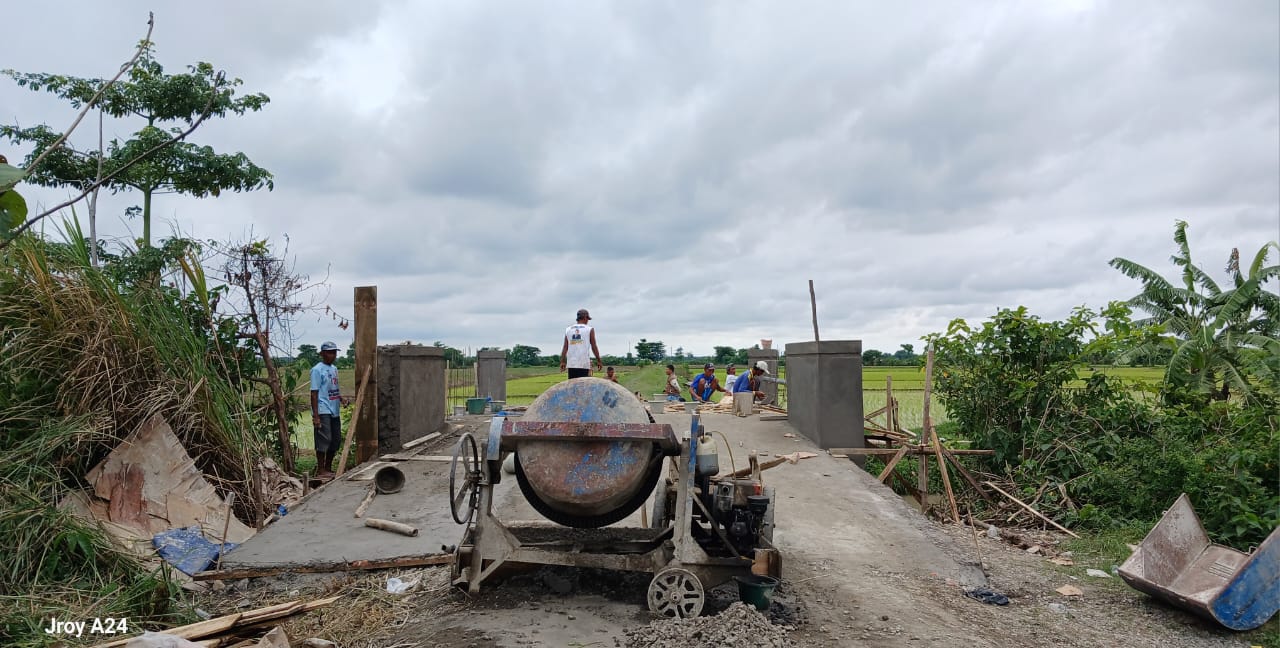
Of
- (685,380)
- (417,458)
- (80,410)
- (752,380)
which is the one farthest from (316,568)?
(685,380)

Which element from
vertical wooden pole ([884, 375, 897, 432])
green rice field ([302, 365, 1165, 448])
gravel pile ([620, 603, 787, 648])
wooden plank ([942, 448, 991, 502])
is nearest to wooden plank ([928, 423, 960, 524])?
wooden plank ([942, 448, 991, 502])

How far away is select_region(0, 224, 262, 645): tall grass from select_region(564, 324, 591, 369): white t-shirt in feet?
12.5

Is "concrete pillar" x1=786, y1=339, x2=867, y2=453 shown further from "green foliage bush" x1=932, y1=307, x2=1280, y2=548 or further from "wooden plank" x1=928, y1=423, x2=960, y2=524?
"green foliage bush" x1=932, y1=307, x2=1280, y2=548

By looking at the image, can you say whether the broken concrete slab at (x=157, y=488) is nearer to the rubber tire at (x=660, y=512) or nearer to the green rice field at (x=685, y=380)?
the green rice field at (x=685, y=380)

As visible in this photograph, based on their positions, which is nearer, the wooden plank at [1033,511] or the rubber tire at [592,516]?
the rubber tire at [592,516]

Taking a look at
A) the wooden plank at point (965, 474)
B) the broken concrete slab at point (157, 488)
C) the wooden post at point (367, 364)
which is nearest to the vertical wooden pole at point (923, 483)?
the wooden plank at point (965, 474)

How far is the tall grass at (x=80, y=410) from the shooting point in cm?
546

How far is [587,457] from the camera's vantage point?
5168 millimetres

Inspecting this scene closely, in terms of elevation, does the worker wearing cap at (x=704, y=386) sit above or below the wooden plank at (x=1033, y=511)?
above

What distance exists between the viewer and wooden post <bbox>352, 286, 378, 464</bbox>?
34.7 ft

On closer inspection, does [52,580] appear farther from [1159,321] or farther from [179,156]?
[1159,321]

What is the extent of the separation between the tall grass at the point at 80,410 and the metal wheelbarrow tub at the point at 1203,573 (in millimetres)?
7711

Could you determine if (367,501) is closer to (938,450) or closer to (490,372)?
(938,450)

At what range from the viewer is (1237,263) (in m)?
15.9
